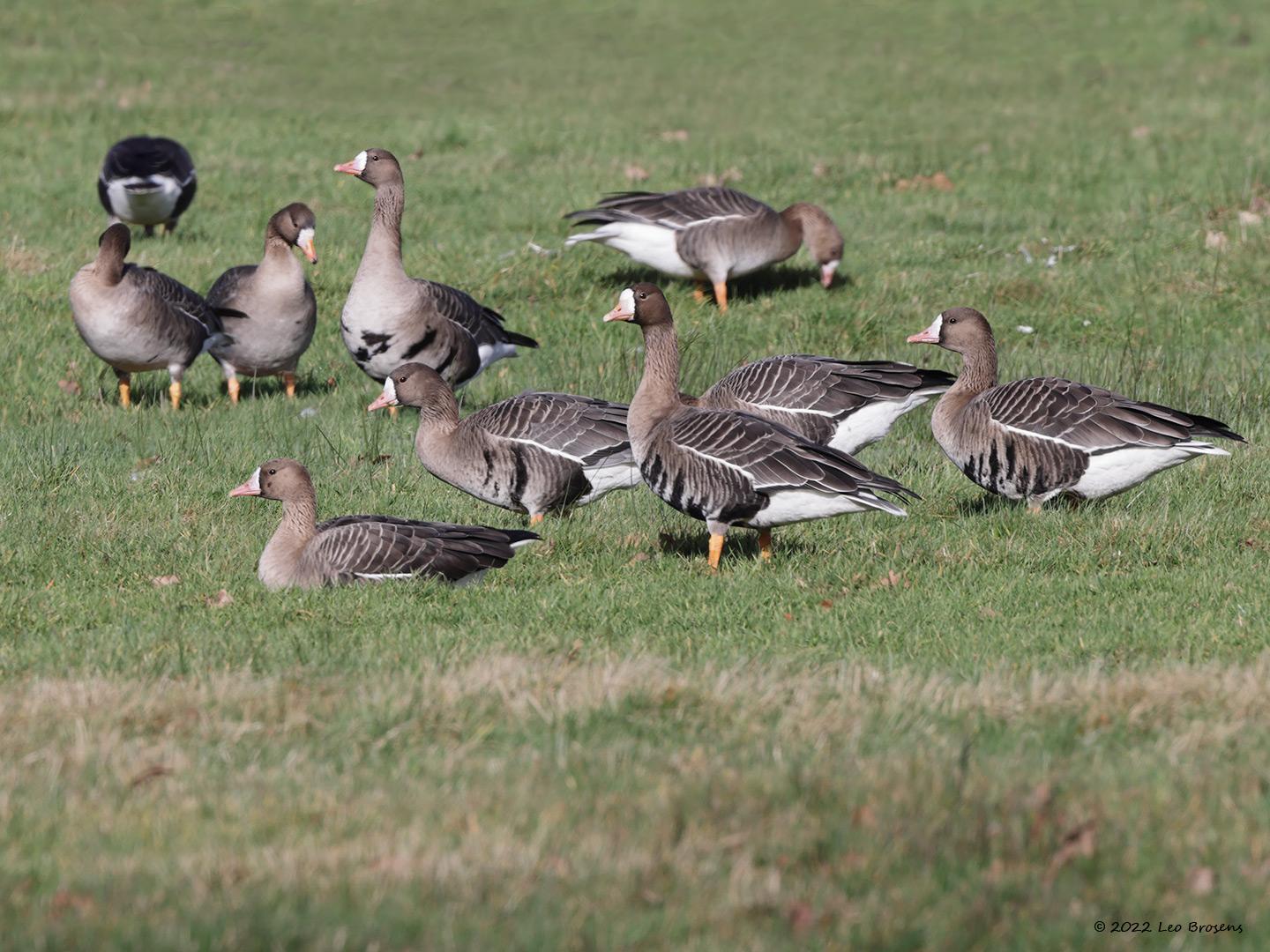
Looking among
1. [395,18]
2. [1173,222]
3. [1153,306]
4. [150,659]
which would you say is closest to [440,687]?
[150,659]

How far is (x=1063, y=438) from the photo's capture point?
35.4 ft

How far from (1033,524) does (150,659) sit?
6123mm

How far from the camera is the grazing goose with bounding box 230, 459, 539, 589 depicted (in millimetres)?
9398

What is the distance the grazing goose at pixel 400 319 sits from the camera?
14461 mm

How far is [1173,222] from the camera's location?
67.4 feet

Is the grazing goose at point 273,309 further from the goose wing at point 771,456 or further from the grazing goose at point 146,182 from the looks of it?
the goose wing at point 771,456

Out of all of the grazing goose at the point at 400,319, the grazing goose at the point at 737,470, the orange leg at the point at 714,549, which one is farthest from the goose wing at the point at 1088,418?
the grazing goose at the point at 400,319

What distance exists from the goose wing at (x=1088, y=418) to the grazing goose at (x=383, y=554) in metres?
3.85

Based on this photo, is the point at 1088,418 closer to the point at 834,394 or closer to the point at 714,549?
the point at 834,394

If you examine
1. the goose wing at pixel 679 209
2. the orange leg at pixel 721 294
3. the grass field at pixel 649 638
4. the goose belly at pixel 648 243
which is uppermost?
the goose wing at pixel 679 209

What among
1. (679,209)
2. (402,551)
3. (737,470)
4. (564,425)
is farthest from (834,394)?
(679,209)

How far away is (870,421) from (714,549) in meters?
2.66

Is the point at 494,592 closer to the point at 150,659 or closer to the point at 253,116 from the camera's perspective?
the point at 150,659

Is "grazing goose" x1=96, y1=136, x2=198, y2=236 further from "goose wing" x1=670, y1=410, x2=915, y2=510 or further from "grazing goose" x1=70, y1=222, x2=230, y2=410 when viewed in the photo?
"goose wing" x1=670, y1=410, x2=915, y2=510
